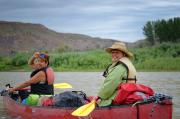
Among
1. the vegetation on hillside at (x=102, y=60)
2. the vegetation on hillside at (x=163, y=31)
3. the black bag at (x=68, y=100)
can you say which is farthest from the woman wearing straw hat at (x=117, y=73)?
the vegetation on hillside at (x=163, y=31)

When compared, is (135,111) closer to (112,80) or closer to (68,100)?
(112,80)

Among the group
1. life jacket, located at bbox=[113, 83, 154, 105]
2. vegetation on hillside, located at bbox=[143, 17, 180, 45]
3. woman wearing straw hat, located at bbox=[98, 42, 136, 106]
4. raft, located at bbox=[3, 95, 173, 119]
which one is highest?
vegetation on hillside, located at bbox=[143, 17, 180, 45]

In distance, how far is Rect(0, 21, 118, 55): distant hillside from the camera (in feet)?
278

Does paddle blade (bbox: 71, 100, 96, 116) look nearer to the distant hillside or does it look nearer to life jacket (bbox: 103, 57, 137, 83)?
life jacket (bbox: 103, 57, 137, 83)

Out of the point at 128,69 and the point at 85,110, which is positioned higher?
the point at 128,69

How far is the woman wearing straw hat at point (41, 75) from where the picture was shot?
11.9 m

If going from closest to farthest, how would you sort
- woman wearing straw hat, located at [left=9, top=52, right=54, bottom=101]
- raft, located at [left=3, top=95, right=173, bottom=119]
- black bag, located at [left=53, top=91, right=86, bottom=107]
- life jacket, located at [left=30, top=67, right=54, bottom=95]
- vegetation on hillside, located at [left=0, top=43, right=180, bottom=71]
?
raft, located at [left=3, top=95, right=173, bottom=119], black bag, located at [left=53, top=91, right=86, bottom=107], woman wearing straw hat, located at [left=9, top=52, right=54, bottom=101], life jacket, located at [left=30, top=67, right=54, bottom=95], vegetation on hillside, located at [left=0, top=43, right=180, bottom=71]

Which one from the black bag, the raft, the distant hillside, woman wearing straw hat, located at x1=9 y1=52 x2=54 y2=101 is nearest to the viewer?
the raft

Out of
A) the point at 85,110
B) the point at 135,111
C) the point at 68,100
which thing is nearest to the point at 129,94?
the point at 135,111

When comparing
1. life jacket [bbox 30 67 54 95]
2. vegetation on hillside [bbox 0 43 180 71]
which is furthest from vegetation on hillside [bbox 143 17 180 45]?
life jacket [bbox 30 67 54 95]

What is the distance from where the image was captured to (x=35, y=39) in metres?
89.1

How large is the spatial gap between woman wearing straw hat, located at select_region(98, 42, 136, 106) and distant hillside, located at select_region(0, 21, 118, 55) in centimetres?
6568

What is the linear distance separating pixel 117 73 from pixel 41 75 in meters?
2.63

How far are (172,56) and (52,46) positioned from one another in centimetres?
4506
